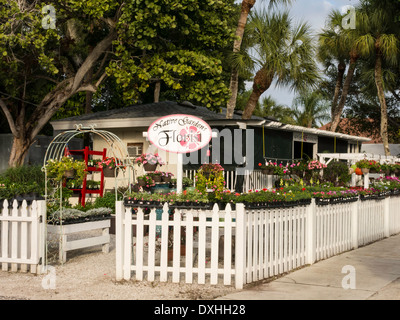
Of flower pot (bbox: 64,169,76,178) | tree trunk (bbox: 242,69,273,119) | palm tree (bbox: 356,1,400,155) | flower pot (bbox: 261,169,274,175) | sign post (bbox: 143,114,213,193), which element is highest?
palm tree (bbox: 356,1,400,155)

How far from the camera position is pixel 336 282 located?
7.50 meters

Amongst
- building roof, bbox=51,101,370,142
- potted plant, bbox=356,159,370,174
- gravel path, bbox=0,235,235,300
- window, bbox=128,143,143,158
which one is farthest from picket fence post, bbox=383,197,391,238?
window, bbox=128,143,143,158

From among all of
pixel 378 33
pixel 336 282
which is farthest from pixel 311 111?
pixel 336 282

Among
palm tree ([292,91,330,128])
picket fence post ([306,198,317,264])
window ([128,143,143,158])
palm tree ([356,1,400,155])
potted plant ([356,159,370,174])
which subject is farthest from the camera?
palm tree ([292,91,330,128])

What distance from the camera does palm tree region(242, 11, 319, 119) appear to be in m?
19.1

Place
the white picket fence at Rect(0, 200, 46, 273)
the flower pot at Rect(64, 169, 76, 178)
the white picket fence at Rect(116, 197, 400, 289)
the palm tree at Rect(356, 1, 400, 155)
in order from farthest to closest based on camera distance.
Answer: the palm tree at Rect(356, 1, 400, 155) → the flower pot at Rect(64, 169, 76, 178) → the white picket fence at Rect(0, 200, 46, 273) → the white picket fence at Rect(116, 197, 400, 289)

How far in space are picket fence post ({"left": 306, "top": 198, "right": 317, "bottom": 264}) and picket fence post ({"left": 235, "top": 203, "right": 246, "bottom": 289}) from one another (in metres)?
2.18

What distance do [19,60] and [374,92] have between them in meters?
20.4

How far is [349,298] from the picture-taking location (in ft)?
21.5

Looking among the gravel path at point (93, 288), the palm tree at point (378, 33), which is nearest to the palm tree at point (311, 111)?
the palm tree at point (378, 33)

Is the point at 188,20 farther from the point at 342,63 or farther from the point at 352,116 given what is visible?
the point at 352,116

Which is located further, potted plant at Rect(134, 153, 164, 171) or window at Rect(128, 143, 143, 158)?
window at Rect(128, 143, 143, 158)

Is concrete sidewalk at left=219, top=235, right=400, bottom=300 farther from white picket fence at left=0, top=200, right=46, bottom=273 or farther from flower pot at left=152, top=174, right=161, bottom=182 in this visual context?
flower pot at left=152, top=174, right=161, bottom=182

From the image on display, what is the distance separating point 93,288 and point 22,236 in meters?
1.80
